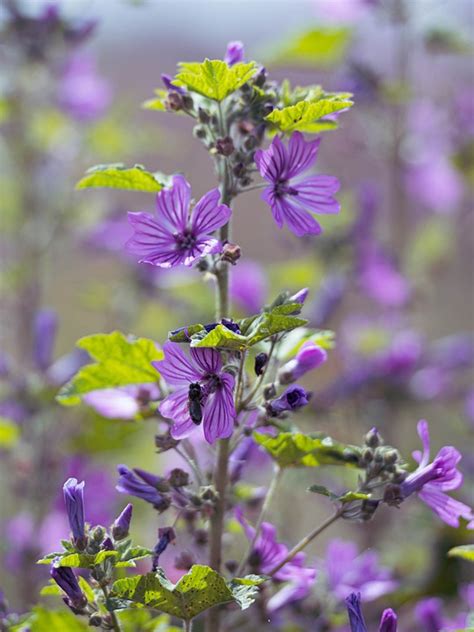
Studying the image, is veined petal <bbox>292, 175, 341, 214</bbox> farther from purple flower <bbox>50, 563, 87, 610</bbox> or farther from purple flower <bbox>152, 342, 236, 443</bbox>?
purple flower <bbox>50, 563, 87, 610</bbox>

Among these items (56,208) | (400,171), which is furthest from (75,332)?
(400,171)

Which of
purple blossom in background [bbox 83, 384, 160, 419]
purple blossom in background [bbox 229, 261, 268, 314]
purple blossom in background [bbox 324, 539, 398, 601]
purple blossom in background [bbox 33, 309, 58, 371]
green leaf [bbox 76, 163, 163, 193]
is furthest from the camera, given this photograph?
purple blossom in background [bbox 229, 261, 268, 314]

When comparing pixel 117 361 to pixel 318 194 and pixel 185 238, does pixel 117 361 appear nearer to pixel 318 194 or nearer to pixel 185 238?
pixel 185 238

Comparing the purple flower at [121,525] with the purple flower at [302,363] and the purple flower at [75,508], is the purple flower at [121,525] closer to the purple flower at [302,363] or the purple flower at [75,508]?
the purple flower at [75,508]

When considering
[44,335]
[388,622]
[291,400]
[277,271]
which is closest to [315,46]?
[277,271]

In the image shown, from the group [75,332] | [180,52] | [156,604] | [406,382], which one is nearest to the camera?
[156,604]

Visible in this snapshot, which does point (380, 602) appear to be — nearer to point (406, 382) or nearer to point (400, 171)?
point (406, 382)

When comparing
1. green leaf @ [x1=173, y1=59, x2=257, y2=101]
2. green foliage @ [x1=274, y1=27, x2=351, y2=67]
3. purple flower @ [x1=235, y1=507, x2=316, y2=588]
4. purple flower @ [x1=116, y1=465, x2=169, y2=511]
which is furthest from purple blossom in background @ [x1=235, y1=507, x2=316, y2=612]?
green foliage @ [x1=274, y1=27, x2=351, y2=67]

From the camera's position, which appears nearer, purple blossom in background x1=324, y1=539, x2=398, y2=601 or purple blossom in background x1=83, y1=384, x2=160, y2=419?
purple blossom in background x1=83, y1=384, x2=160, y2=419
